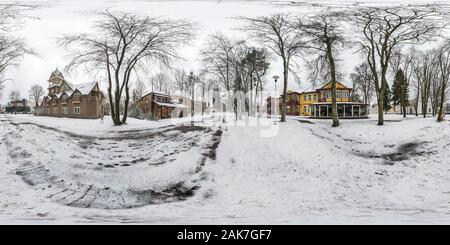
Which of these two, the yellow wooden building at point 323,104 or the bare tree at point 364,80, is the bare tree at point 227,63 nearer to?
the yellow wooden building at point 323,104

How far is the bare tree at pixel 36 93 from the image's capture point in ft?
4.31

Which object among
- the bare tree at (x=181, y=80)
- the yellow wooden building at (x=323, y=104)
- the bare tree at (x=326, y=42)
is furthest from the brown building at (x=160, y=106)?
the bare tree at (x=326, y=42)

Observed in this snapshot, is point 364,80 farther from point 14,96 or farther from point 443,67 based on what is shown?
point 14,96

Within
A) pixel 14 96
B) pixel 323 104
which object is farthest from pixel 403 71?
pixel 14 96

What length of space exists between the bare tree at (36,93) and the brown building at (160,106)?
23.2 inches

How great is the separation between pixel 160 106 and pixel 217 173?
0.56 metres

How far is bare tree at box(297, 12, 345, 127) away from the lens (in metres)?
1.53

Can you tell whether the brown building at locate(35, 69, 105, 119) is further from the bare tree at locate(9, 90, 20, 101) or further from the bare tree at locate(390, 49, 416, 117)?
the bare tree at locate(390, 49, 416, 117)

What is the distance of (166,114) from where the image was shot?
1350mm

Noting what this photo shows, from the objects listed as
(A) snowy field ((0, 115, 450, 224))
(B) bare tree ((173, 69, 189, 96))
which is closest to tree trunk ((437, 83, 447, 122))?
(A) snowy field ((0, 115, 450, 224))
